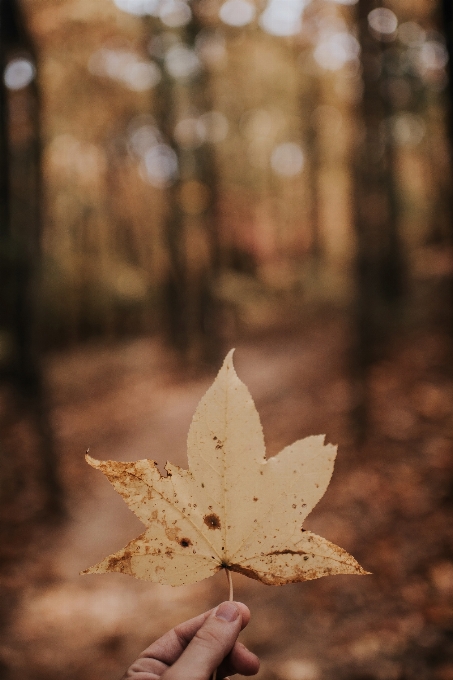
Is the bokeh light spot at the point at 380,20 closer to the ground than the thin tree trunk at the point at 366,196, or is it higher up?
higher up

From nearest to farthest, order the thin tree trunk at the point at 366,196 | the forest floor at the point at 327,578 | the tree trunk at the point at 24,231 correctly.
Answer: the forest floor at the point at 327,578, the tree trunk at the point at 24,231, the thin tree trunk at the point at 366,196

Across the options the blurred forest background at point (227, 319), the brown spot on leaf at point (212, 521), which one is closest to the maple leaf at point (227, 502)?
the brown spot on leaf at point (212, 521)

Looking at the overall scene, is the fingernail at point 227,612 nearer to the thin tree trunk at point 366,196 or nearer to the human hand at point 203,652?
the human hand at point 203,652

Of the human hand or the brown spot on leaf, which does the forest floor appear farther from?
the brown spot on leaf

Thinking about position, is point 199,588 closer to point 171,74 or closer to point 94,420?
point 94,420

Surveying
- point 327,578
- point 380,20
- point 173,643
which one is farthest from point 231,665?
point 380,20
